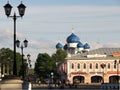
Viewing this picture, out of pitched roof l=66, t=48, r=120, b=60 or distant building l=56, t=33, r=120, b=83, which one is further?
pitched roof l=66, t=48, r=120, b=60

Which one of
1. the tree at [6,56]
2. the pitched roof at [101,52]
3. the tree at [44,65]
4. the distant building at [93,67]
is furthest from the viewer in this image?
the tree at [6,56]

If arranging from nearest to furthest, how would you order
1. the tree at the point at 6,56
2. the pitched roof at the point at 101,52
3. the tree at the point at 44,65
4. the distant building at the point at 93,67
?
the distant building at the point at 93,67, the pitched roof at the point at 101,52, the tree at the point at 44,65, the tree at the point at 6,56

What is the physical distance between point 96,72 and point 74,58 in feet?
22.2

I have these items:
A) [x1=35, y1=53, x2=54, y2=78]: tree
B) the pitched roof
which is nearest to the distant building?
the pitched roof

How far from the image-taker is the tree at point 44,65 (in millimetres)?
180625

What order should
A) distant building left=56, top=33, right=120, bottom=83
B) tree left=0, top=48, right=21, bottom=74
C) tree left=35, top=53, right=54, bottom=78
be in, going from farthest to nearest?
tree left=0, top=48, right=21, bottom=74 → tree left=35, top=53, right=54, bottom=78 → distant building left=56, top=33, right=120, bottom=83

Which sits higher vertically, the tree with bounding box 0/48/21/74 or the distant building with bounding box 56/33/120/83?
the tree with bounding box 0/48/21/74

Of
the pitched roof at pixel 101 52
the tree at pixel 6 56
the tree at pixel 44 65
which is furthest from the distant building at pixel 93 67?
the tree at pixel 6 56

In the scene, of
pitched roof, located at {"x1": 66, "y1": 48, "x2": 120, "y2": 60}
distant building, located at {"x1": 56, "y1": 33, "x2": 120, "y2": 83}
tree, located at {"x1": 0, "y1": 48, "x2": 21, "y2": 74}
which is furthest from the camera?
tree, located at {"x1": 0, "y1": 48, "x2": 21, "y2": 74}

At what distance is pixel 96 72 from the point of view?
154 m

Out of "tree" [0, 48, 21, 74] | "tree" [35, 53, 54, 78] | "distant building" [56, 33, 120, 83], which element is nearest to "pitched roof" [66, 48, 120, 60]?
"distant building" [56, 33, 120, 83]

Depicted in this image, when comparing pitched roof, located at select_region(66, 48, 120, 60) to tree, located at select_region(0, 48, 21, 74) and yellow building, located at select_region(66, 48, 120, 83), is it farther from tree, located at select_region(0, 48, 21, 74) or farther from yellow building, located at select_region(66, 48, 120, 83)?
tree, located at select_region(0, 48, 21, 74)

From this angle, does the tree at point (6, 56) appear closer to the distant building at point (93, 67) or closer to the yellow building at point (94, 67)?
the distant building at point (93, 67)

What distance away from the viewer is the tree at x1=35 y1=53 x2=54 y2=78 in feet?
593
